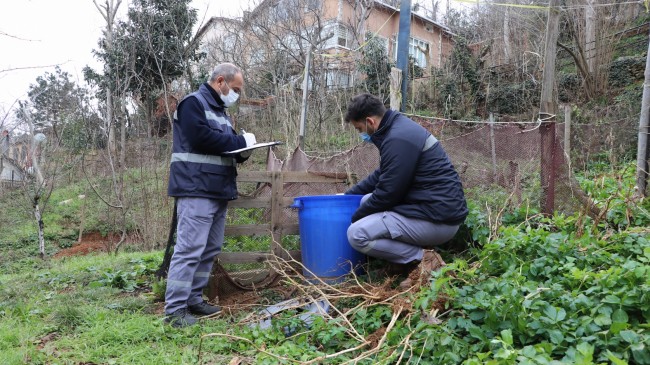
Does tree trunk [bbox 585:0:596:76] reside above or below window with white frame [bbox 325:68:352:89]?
above

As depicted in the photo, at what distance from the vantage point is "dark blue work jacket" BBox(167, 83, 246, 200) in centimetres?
329

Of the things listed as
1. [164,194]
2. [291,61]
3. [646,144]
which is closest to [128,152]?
[164,194]

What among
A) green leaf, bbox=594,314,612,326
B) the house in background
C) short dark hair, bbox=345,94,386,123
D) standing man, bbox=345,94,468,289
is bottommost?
green leaf, bbox=594,314,612,326

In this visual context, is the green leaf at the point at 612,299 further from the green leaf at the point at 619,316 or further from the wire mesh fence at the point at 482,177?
the wire mesh fence at the point at 482,177

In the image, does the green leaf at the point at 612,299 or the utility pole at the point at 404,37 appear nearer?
the green leaf at the point at 612,299

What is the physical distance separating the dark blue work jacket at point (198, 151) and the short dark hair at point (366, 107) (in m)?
0.83

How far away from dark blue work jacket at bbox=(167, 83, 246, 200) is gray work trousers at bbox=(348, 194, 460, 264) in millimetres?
1001

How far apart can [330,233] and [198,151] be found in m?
1.10

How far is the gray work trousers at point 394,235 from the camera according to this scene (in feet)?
10.4

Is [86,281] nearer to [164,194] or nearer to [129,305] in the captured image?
[129,305]

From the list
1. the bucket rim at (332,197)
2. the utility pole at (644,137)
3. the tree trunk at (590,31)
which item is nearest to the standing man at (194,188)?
the bucket rim at (332,197)

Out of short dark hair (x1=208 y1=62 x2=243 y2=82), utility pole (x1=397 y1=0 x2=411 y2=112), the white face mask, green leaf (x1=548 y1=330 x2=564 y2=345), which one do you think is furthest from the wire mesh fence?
green leaf (x1=548 y1=330 x2=564 y2=345)

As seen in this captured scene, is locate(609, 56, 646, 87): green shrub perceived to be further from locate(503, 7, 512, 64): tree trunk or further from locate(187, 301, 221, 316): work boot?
locate(187, 301, 221, 316): work boot

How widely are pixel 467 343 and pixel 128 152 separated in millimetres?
9650
